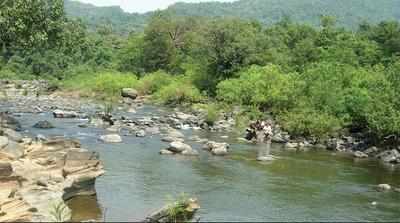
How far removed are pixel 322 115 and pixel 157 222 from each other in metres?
22.9

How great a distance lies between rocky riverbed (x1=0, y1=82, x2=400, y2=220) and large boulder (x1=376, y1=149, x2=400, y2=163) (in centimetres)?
5

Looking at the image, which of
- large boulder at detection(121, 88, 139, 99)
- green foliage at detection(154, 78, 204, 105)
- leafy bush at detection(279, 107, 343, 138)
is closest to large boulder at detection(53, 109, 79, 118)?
leafy bush at detection(279, 107, 343, 138)

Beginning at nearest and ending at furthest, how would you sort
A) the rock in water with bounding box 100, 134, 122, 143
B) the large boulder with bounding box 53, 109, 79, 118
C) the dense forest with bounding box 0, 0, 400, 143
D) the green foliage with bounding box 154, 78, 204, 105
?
the rock in water with bounding box 100, 134, 122, 143
the dense forest with bounding box 0, 0, 400, 143
the large boulder with bounding box 53, 109, 79, 118
the green foliage with bounding box 154, 78, 204, 105

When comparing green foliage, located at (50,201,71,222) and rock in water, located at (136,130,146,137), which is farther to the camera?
rock in water, located at (136,130,146,137)

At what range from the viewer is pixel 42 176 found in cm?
1861

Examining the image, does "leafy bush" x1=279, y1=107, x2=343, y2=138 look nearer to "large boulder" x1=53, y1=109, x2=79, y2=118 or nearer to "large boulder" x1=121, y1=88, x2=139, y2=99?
"large boulder" x1=53, y1=109, x2=79, y2=118

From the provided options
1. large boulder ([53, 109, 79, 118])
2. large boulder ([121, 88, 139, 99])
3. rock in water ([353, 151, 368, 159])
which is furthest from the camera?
large boulder ([121, 88, 139, 99])

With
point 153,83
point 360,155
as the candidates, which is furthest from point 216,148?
point 153,83

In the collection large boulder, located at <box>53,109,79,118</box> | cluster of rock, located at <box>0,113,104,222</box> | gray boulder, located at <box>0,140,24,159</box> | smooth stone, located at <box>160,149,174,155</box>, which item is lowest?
large boulder, located at <box>53,109,79,118</box>

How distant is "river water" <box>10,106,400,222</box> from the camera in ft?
61.0

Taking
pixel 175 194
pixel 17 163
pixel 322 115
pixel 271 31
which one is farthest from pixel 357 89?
pixel 271 31

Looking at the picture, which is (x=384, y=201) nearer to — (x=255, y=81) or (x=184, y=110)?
(x=255, y=81)

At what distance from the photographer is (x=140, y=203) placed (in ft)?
62.0

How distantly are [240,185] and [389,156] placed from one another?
1331 centimetres
